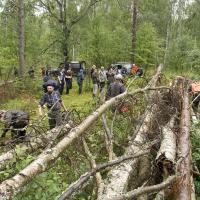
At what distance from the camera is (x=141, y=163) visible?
7.90 metres

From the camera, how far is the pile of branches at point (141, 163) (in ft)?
16.2

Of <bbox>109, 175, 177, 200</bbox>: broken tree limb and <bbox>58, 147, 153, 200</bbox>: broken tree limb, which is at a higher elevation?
<bbox>58, 147, 153, 200</bbox>: broken tree limb

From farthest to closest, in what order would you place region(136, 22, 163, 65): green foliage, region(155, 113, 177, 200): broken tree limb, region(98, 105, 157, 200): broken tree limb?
region(136, 22, 163, 65): green foliage
region(155, 113, 177, 200): broken tree limb
region(98, 105, 157, 200): broken tree limb

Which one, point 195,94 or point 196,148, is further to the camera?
point 195,94

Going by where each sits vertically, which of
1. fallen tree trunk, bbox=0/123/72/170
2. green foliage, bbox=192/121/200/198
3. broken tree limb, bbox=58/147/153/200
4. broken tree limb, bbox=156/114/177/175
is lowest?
green foliage, bbox=192/121/200/198

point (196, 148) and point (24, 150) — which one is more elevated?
point (24, 150)

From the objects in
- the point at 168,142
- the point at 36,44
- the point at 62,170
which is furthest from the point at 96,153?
the point at 36,44

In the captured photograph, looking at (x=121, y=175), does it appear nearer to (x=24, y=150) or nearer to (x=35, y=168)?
(x=35, y=168)

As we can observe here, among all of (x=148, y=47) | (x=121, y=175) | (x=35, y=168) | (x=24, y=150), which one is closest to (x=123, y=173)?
(x=121, y=175)

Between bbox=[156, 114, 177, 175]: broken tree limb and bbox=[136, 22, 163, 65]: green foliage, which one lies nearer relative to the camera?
bbox=[156, 114, 177, 175]: broken tree limb

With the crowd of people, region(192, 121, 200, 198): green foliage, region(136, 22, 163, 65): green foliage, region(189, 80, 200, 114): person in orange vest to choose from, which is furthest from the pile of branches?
region(136, 22, 163, 65): green foliage

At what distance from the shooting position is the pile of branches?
4.95 m

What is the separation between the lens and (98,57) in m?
28.2

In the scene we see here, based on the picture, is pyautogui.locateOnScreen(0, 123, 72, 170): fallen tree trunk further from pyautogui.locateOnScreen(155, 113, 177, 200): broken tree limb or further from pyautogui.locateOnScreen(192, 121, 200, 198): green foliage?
pyautogui.locateOnScreen(192, 121, 200, 198): green foliage
